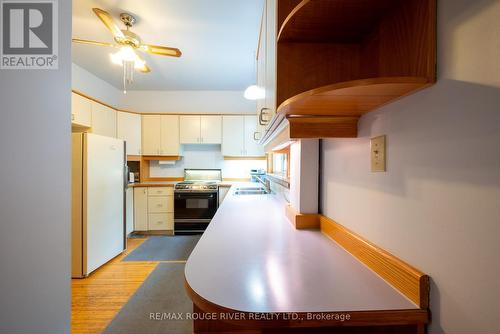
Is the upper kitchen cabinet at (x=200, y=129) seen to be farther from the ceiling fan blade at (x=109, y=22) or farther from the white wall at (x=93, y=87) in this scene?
the ceiling fan blade at (x=109, y=22)

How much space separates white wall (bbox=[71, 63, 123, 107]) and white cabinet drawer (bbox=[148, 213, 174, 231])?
7.08ft

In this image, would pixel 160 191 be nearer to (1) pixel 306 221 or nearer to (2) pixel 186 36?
(2) pixel 186 36

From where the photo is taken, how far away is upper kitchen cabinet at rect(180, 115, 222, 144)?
3857mm

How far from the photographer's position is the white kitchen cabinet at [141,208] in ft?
11.7

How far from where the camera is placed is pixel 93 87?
3391mm

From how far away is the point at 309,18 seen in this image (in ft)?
2.21

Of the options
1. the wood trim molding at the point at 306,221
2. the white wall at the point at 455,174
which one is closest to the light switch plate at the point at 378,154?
the white wall at the point at 455,174

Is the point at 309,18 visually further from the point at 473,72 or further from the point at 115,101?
the point at 115,101

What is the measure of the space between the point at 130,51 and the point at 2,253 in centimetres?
184

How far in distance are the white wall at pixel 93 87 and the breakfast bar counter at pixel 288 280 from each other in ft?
11.3

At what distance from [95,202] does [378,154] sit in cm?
273

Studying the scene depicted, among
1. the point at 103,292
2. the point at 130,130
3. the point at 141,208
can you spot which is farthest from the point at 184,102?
the point at 103,292

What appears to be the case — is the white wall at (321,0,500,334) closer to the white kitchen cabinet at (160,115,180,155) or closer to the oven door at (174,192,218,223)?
the oven door at (174,192,218,223)

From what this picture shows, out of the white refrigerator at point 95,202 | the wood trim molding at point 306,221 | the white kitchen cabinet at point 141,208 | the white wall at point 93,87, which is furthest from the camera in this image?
the white kitchen cabinet at point 141,208
